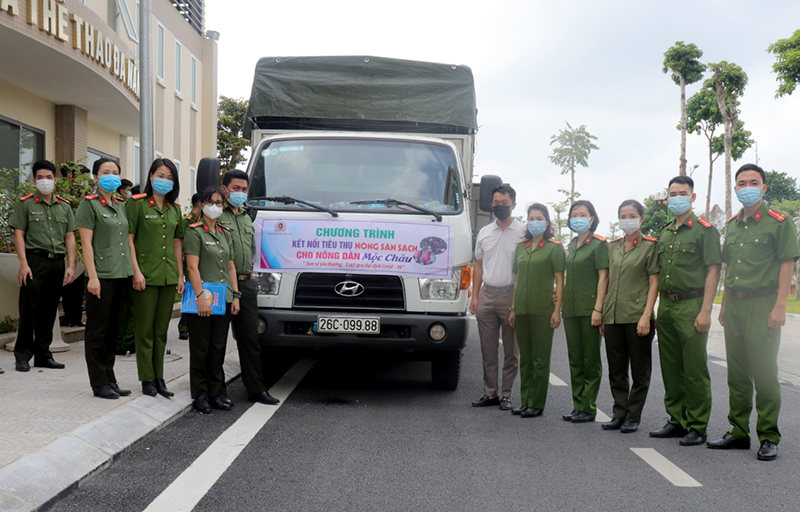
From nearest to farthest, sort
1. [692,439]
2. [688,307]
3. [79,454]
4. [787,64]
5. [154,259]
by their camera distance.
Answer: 1. [79,454]
2. [692,439]
3. [688,307]
4. [154,259]
5. [787,64]

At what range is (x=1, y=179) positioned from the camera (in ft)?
29.6

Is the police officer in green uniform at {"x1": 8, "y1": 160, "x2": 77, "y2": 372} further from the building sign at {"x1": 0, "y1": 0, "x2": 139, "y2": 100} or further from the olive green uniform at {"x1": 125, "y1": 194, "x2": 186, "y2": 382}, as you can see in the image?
the building sign at {"x1": 0, "y1": 0, "x2": 139, "y2": 100}

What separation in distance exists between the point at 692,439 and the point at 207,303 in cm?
366

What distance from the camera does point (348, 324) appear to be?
6586 mm

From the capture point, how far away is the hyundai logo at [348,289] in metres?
6.66

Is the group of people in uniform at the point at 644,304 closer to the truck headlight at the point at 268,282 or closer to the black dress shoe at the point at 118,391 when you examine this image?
the truck headlight at the point at 268,282

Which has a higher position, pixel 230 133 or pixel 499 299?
pixel 230 133

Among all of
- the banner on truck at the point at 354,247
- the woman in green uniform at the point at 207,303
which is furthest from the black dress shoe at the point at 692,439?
the woman in green uniform at the point at 207,303

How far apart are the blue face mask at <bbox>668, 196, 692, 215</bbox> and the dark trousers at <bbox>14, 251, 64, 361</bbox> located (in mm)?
5485

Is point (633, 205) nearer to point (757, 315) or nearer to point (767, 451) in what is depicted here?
point (757, 315)

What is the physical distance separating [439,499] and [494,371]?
287 cm

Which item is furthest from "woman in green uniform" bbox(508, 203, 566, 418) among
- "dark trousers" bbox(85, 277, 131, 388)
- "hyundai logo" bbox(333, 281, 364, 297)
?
"dark trousers" bbox(85, 277, 131, 388)

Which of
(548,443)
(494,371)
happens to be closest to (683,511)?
(548,443)

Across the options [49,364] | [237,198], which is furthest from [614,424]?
[49,364]
